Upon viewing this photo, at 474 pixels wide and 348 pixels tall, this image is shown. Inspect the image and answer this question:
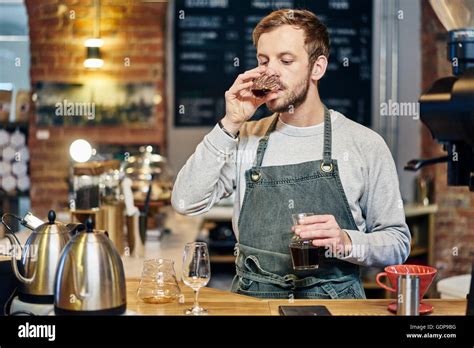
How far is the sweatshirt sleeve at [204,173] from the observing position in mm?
1894

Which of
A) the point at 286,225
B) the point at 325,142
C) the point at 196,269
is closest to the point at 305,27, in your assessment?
the point at 325,142

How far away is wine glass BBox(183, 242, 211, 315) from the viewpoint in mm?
1614

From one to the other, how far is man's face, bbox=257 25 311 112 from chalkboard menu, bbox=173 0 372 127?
203cm

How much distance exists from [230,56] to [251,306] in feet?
9.97

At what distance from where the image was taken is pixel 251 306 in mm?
1690

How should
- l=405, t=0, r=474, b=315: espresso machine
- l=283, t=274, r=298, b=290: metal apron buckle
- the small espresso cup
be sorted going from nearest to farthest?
1. l=405, t=0, r=474, b=315: espresso machine
2. the small espresso cup
3. l=283, t=274, r=298, b=290: metal apron buckle

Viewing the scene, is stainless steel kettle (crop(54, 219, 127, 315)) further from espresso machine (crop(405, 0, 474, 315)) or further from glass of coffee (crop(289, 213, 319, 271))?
espresso machine (crop(405, 0, 474, 315))

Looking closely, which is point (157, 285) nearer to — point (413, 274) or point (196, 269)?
point (196, 269)

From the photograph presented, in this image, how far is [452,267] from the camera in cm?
411

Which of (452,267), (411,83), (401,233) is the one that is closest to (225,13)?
(411,83)

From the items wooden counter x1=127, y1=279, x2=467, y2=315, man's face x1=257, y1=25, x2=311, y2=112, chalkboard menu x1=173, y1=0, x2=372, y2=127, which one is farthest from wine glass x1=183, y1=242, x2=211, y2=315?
chalkboard menu x1=173, y1=0, x2=372, y2=127

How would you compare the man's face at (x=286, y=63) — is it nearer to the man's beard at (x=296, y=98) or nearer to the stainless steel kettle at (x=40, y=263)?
the man's beard at (x=296, y=98)

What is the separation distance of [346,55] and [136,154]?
1.46 metres
